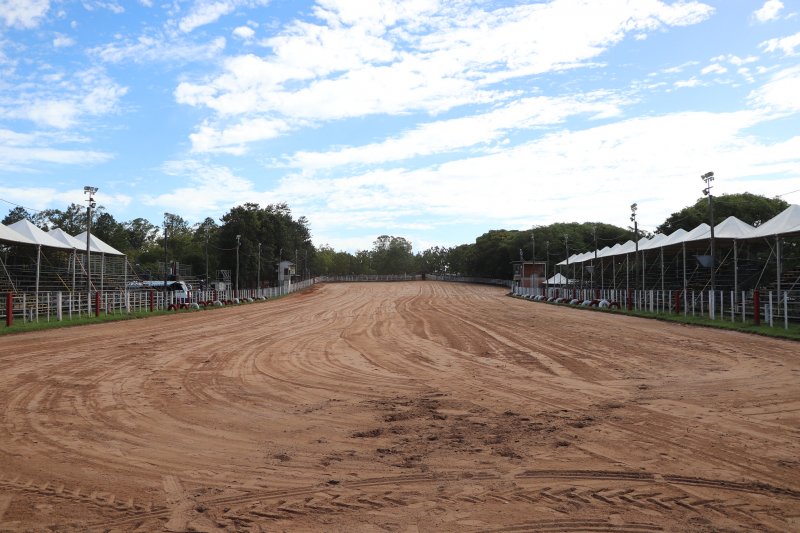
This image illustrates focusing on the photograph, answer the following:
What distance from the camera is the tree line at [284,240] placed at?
65.2m

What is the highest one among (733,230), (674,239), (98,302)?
(733,230)

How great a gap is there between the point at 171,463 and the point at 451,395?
14.0 ft

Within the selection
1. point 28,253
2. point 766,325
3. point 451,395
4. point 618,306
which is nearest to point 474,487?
point 451,395

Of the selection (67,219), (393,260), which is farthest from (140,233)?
(393,260)

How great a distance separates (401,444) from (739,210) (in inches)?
2606

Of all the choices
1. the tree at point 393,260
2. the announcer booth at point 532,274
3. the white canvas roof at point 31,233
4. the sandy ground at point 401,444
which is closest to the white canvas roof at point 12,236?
the white canvas roof at point 31,233

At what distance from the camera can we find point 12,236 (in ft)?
99.6

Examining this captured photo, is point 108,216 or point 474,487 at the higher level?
point 108,216

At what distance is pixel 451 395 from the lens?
8.48m

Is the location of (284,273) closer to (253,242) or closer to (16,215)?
(253,242)

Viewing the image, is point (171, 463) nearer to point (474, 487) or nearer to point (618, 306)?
point (474, 487)

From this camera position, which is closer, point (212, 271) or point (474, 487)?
point (474, 487)

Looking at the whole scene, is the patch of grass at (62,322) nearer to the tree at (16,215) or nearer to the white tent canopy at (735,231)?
the white tent canopy at (735,231)

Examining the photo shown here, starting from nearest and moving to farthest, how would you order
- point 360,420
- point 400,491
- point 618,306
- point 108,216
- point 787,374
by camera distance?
point 400,491 < point 360,420 < point 787,374 < point 618,306 < point 108,216
